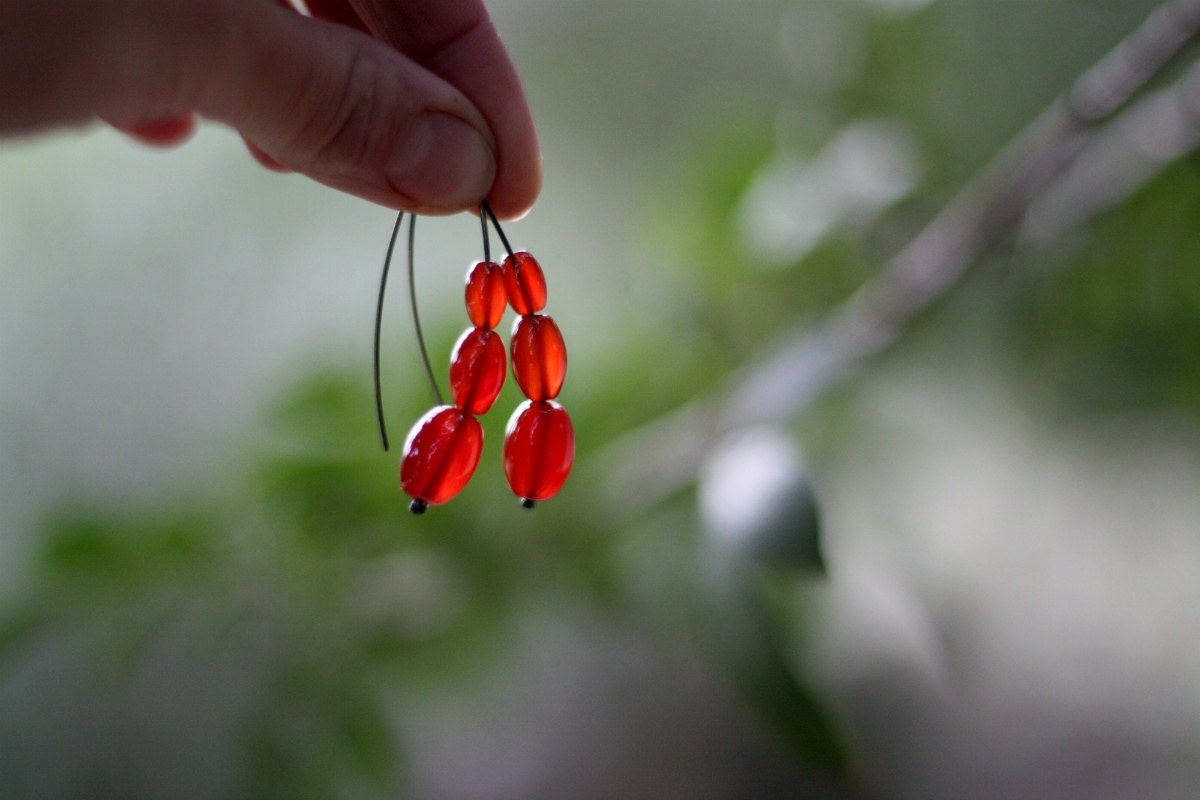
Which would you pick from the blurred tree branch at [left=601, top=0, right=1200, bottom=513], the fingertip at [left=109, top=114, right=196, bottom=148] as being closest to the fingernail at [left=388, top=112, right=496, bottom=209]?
the fingertip at [left=109, top=114, right=196, bottom=148]

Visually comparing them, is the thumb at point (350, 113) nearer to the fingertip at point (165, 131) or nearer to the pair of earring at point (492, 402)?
the pair of earring at point (492, 402)

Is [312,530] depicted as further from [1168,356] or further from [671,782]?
[1168,356]

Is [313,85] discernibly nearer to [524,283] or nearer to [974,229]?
[524,283]

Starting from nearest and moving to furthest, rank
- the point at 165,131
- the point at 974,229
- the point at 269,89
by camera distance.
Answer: the point at 269,89 → the point at 165,131 → the point at 974,229

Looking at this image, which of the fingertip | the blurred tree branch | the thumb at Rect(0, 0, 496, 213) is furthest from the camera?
the blurred tree branch

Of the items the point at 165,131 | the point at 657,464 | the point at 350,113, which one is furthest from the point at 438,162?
the point at 657,464

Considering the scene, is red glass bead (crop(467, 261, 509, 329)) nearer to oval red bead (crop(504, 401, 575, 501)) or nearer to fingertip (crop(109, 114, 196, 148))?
oval red bead (crop(504, 401, 575, 501))

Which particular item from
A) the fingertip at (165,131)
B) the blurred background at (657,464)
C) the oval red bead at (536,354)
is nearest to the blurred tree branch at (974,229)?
the blurred background at (657,464)
